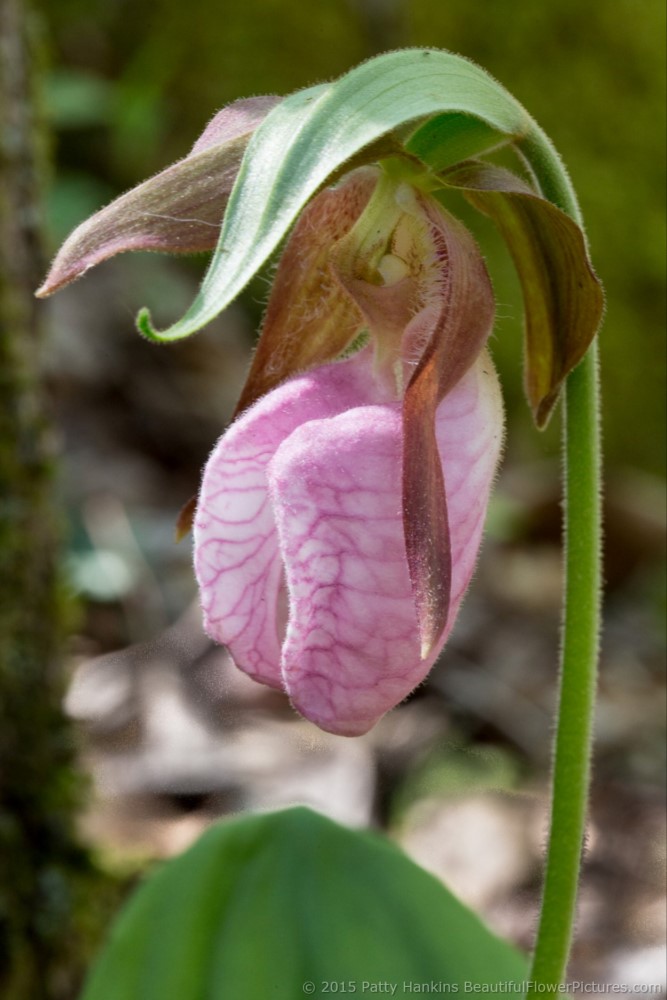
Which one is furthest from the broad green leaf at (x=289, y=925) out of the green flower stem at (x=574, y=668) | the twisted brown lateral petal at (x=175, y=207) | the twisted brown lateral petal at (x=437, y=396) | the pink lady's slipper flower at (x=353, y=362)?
the twisted brown lateral petal at (x=175, y=207)

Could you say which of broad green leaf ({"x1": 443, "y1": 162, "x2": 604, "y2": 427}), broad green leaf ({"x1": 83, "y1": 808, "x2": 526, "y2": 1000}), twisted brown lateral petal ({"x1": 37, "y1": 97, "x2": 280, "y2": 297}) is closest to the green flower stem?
broad green leaf ({"x1": 443, "y1": 162, "x2": 604, "y2": 427})

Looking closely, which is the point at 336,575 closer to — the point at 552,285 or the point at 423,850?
the point at 552,285

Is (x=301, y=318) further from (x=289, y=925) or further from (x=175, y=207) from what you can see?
(x=289, y=925)

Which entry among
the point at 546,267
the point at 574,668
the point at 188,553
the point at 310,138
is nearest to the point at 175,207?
the point at 310,138

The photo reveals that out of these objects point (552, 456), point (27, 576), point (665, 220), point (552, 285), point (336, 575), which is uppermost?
point (552, 285)

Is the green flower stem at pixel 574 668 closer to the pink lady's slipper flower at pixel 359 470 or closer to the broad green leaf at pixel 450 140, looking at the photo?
the pink lady's slipper flower at pixel 359 470

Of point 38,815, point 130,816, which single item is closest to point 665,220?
point 130,816

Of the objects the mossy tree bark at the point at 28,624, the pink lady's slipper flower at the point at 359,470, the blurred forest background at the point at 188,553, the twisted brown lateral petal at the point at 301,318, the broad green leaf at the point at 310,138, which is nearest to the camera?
the broad green leaf at the point at 310,138

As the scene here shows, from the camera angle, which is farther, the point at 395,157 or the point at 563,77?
the point at 563,77
